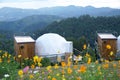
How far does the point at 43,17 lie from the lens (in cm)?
14625

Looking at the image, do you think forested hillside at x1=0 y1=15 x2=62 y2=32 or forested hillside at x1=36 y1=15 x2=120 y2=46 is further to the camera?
forested hillside at x1=0 y1=15 x2=62 y2=32

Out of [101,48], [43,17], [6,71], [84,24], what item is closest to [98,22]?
[84,24]

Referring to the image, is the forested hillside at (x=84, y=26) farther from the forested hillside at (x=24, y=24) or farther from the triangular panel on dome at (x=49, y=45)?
the forested hillside at (x=24, y=24)

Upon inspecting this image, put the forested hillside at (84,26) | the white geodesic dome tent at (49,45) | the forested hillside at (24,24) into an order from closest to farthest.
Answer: the white geodesic dome tent at (49,45), the forested hillside at (84,26), the forested hillside at (24,24)

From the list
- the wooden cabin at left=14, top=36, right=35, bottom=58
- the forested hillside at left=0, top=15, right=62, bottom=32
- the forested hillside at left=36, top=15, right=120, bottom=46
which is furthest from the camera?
the forested hillside at left=0, top=15, right=62, bottom=32

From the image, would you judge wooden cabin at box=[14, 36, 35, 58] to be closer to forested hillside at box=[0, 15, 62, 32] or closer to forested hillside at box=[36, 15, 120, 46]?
forested hillside at box=[36, 15, 120, 46]

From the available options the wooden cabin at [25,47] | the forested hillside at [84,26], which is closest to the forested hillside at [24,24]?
the forested hillside at [84,26]

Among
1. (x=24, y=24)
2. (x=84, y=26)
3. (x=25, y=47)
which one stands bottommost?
(x=24, y=24)

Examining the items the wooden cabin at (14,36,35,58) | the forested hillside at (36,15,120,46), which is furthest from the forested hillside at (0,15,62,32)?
the wooden cabin at (14,36,35,58)

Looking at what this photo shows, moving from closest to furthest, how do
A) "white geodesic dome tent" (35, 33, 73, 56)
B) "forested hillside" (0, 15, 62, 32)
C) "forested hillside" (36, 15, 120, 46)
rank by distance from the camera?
"white geodesic dome tent" (35, 33, 73, 56) → "forested hillside" (36, 15, 120, 46) → "forested hillside" (0, 15, 62, 32)

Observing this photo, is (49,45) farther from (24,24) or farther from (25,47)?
(24,24)

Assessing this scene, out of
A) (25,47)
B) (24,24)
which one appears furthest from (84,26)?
(24,24)

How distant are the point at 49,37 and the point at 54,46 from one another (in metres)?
0.72

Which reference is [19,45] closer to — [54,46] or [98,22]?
[54,46]
